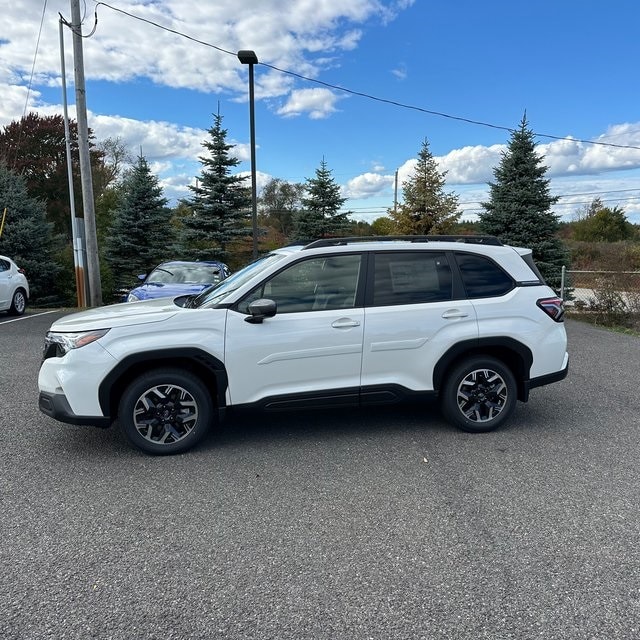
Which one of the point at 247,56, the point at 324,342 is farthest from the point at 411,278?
the point at 247,56

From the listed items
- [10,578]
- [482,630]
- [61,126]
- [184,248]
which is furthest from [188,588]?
[61,126]

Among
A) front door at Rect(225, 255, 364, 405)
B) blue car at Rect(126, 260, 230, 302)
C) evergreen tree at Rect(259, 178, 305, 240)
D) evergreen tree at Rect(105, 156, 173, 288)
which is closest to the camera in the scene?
front door at Rect(225, 255, 364, 405)

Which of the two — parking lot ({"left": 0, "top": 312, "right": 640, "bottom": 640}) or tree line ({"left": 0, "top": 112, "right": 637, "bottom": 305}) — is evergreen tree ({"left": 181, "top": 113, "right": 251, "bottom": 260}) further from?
parking lot ({"left": 0, "top": 312, "right": 640, "bottom": 640})

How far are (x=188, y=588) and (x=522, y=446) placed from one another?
3.03m

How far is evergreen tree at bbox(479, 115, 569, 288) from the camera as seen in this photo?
15.7 metres

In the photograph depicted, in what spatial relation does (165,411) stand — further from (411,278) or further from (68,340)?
(411,278)

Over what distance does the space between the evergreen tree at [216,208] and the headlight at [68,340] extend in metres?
17.2

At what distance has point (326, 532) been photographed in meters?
3.04

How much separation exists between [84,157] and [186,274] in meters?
5.71

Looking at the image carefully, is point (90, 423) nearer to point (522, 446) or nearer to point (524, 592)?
point (524, 592)

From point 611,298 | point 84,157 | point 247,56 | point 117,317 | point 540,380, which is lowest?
point 540,380

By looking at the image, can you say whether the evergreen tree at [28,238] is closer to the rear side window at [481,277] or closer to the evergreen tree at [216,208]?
the evergreen tree at [216,208]

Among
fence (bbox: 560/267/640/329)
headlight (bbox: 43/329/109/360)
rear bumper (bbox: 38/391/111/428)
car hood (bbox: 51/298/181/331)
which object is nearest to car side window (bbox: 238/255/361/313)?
car hood (bbox: 51/298/181/331)

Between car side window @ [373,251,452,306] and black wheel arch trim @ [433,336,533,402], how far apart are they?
0.48 m
